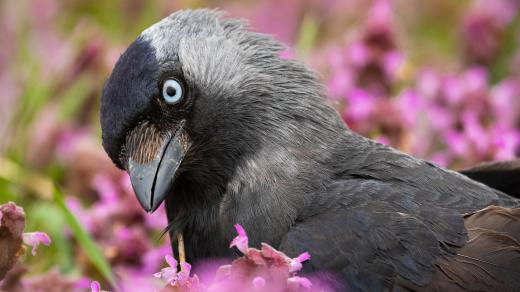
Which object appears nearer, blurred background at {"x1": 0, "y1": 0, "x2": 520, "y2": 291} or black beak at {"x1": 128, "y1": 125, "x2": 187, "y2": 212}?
black beak at {"x1": 128, "y1": 125, "x2": 187, "y2": 212}

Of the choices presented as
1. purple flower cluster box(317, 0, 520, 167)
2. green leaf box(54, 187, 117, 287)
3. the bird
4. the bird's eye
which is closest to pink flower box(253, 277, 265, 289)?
the bird

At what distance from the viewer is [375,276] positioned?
2.12 metres

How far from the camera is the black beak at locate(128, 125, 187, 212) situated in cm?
223

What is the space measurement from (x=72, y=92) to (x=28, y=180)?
0.55 metres

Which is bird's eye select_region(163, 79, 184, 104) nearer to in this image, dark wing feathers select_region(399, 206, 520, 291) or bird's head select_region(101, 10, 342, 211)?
bird's head select_region(101, 10, 342, 211)

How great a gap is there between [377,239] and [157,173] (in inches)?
20.0

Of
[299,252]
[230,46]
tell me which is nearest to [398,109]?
[230,46]

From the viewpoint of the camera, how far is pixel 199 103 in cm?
237

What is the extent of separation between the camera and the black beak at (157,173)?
87.8 inches

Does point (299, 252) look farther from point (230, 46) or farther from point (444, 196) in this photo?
point (230, 46)

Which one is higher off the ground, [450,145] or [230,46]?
[230,46]

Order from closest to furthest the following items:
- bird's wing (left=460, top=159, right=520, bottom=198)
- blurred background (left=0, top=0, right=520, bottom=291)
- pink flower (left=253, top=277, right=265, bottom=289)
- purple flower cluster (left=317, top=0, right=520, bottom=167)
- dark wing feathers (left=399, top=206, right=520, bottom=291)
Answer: pink flower (left=253, top=277, right=265, bottom=289)
dark wing feathers (left=399, top=206, right=520, bottom=291)
bird's wing (left=460, top=159, right=520, bottom=198)
blurred background (left=0, top=0, right=520, bottom=291)
purple flower cluster (left=317, top=0, right=520, bottom=167)

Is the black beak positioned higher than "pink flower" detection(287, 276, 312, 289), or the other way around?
the black beak

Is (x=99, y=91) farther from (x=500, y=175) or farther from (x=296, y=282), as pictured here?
(x=296, y=282)
